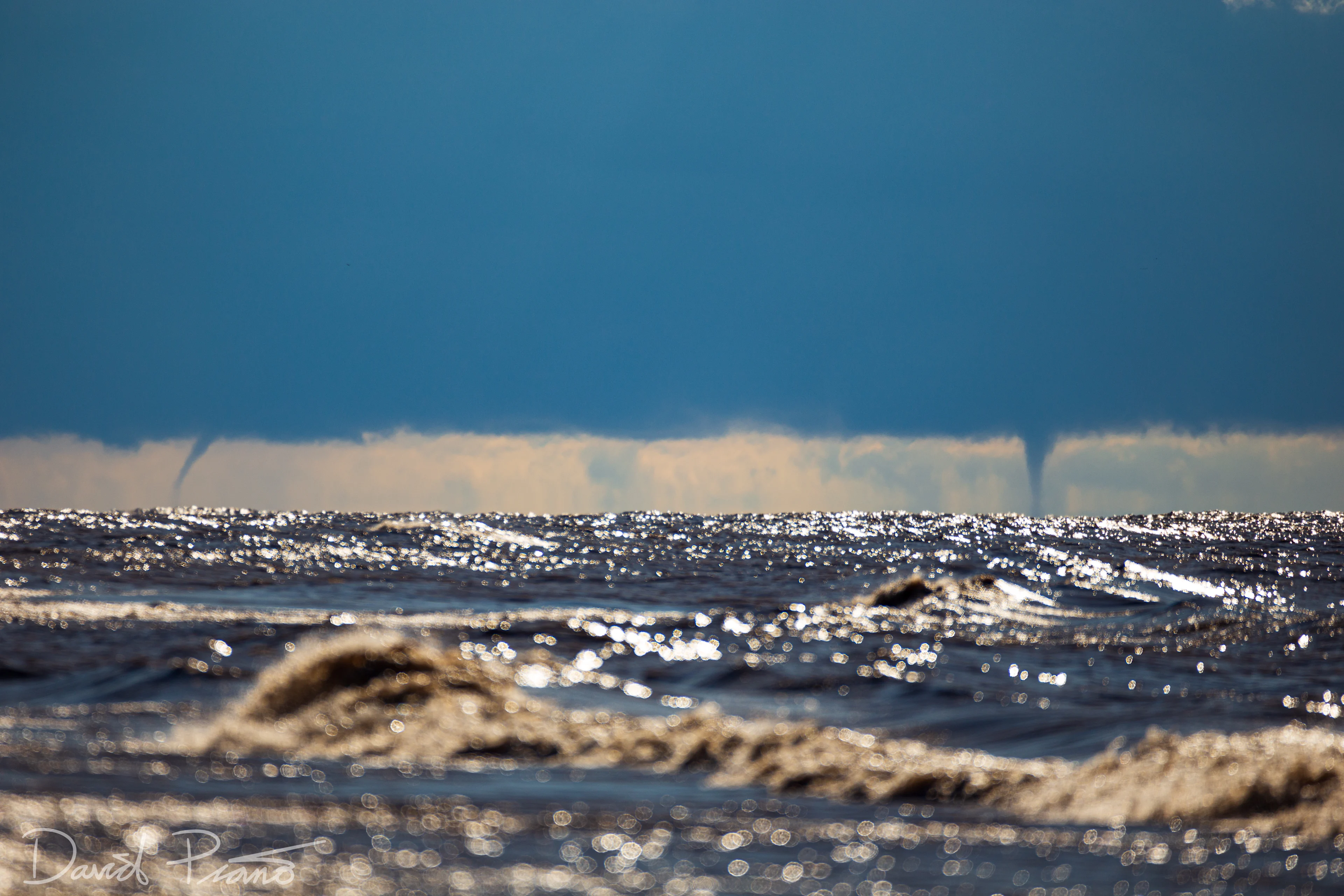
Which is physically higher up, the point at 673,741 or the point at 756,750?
the point at 673,741

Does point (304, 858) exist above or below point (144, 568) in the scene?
below

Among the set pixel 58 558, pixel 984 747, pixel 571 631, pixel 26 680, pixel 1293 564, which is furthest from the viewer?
pixel 1293 564

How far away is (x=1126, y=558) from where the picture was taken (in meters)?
46.5

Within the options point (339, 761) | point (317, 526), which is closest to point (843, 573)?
point (339, 761)

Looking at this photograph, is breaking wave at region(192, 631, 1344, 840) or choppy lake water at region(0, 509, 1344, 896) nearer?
choppy lake water at region(0, 509, 1344, 896)

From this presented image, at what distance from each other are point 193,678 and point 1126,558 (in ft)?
134

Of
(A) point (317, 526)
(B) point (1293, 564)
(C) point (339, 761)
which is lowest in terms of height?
(C) point (339, 761)

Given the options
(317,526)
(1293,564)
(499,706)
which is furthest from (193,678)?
(317,526)

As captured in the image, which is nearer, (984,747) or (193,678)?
(984,747)

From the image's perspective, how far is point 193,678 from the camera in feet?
44.5

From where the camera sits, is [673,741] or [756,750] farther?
[673,741]

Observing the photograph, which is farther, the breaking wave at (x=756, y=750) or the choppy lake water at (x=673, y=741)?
the breaking wave at (x=756, y=750)

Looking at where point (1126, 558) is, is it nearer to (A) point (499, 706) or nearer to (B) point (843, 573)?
(B) point (843, 573)

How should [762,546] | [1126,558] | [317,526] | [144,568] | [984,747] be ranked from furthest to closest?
[317,526]
[762,546]
[1126,558]
[144,568]
[984,747]
